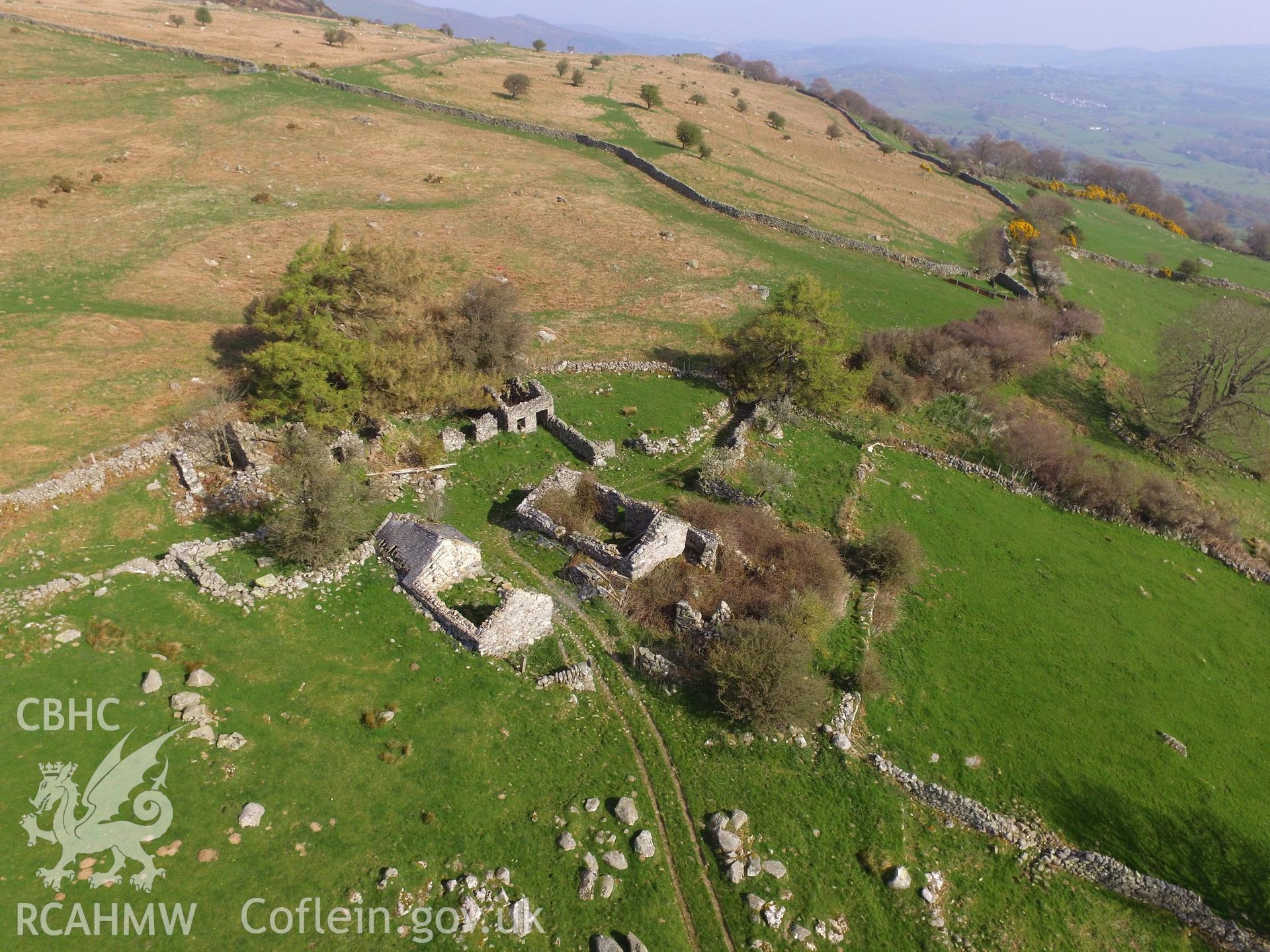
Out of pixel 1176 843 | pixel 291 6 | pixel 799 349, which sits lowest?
pixel 1176 843

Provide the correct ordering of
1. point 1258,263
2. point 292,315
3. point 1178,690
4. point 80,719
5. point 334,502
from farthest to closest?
point 1258,263
point 292,315
point 1178,690
point 334,502
point 80,719

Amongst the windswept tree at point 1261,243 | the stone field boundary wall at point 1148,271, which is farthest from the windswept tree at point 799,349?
the windswept tree at point 1261,243

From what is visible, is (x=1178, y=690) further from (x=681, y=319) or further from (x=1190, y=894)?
(x=681, y=319)

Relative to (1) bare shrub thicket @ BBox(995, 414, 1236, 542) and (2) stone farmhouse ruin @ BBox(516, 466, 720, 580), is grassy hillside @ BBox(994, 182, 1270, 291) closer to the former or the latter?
(1) bare shrub thicket @ BBox(995, 414, 1236, 542)

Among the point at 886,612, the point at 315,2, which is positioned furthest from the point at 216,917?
the point at 315,2

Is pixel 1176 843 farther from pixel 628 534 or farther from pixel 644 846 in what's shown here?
pixel 628 534

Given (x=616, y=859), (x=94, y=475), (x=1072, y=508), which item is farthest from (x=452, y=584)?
(x=1072, y=508)

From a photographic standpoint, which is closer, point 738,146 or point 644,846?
point 644,846
